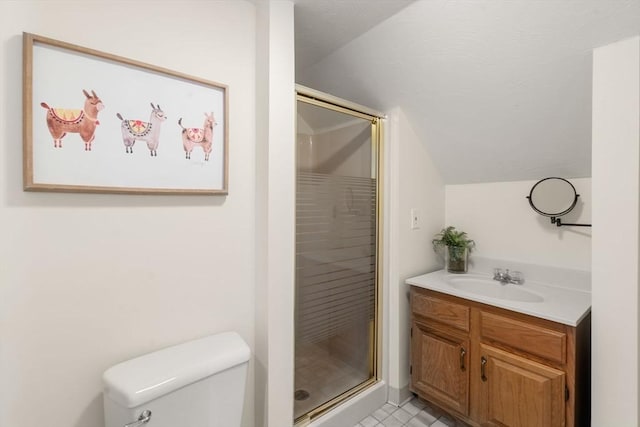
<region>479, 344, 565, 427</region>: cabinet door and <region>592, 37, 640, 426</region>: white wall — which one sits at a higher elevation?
<region>592, 37, 640, 426</region>: white wall

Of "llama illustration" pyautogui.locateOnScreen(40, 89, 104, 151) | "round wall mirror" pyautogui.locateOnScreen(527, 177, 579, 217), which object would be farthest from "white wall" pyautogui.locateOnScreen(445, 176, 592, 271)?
"llama illustration" pyautogui.locateOnScreen(40, 89, 104, 151)

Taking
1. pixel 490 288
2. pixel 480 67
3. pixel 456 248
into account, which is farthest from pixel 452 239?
pixel 480 67

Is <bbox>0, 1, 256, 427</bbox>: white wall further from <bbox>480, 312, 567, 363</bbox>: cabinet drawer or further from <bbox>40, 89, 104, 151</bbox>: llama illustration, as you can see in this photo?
<bbox>480, 312, 567, 363</bbox>: cabinet drawer

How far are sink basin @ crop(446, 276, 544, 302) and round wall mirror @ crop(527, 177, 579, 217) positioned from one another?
50 centimetres

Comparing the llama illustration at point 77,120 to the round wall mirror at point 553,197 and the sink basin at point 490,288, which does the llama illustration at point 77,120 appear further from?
the round wall mirror at point 553,197

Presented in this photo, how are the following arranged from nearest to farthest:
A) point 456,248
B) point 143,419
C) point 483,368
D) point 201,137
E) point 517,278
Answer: point 143,419 < point 201,137 < point 483,368 < point 517,278 < point 456,248

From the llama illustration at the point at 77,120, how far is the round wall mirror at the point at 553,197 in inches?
89.0

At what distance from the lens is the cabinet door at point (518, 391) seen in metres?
1.28

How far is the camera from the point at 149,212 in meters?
1.14

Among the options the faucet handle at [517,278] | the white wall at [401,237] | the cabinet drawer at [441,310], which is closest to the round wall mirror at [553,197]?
the faucet handle at [517,278]

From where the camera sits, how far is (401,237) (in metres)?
1.89

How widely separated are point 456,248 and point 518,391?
0.89 m

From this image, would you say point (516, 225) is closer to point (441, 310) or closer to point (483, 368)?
point (441, 310)

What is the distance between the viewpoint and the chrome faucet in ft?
5.95
